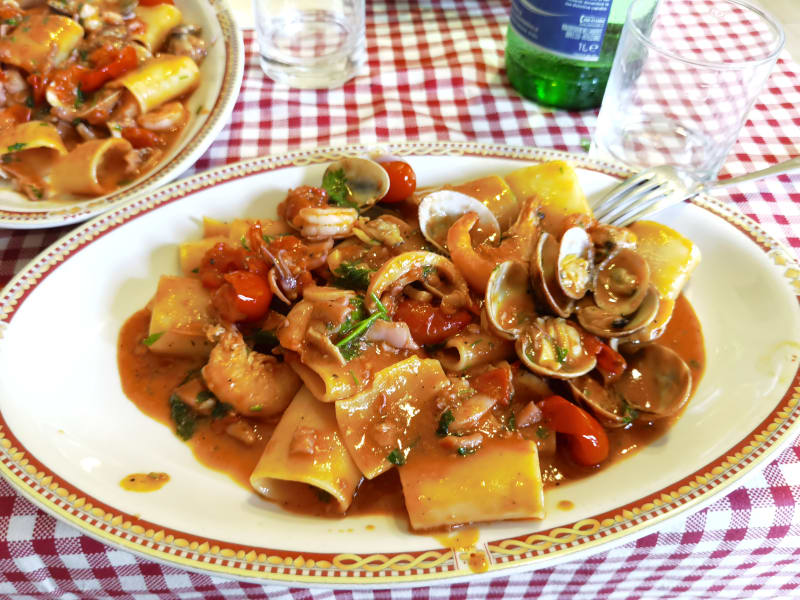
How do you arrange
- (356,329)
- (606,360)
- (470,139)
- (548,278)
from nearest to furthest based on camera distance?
(356,329)
(606,360)
(548,278)
(470,139)

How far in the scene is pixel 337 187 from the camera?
2301 millimetres

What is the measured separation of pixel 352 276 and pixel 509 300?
511mm

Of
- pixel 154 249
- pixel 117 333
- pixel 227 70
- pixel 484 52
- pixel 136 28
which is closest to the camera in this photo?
pixel 117 333

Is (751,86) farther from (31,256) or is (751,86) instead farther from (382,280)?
(31,256)

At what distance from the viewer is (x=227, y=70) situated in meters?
2.91

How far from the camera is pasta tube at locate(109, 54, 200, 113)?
2.80m

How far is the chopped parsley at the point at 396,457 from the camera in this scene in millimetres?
1688

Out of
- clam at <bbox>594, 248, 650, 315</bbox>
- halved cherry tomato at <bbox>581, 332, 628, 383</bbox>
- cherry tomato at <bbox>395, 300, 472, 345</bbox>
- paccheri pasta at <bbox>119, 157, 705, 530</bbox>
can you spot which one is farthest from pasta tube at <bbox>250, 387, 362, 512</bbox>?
clam at <bbox>594, 248, 650, 315</bbox>

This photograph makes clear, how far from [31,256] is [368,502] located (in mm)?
1599

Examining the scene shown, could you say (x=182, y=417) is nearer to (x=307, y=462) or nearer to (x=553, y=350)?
(x=307, y=462)

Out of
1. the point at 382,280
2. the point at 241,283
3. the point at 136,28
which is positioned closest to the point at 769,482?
the point at 382,280

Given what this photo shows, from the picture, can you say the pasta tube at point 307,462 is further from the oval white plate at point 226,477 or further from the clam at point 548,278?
the clam at point 548,278

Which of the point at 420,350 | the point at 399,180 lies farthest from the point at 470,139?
the point at 420,350

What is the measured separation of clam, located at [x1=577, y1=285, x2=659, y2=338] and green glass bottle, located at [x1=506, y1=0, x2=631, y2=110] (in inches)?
50.4
